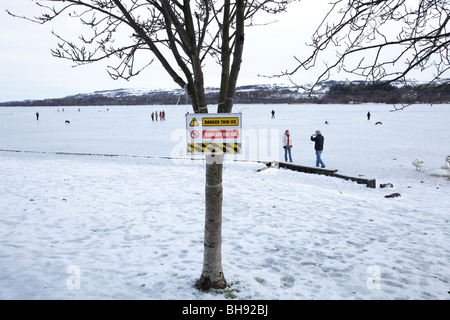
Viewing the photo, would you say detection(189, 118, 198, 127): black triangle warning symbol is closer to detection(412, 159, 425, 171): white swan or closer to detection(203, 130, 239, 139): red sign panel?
detection(203, 130, 239, 139): red sign panel

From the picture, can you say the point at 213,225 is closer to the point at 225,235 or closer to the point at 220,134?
the point at 220,134

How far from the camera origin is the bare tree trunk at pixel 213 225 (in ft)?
11.5

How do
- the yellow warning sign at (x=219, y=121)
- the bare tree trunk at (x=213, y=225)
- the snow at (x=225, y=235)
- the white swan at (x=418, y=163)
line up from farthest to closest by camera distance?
the white swan at (x=418, y=163), the snow at (x=225, y=235), the bare tree trunk at (x=213, y=225), the yellow warning sign at (x=219, y=121)

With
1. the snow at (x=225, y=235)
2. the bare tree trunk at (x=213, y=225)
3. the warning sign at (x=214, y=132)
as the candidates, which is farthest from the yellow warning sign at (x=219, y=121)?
the snow at (x=225, y=235)

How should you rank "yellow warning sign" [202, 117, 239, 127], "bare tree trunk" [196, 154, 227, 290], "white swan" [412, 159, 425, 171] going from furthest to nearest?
"white swan" [412, 159, 425, 171] < "bare tree trunk" [196, 154, 227, 290] < "yellow warning sign" [202, 117, 239, 127]

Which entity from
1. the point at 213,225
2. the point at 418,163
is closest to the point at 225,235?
the point at 213,225

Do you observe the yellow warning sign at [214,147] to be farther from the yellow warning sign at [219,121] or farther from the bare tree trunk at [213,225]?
the yellow warning sign at [219,121]

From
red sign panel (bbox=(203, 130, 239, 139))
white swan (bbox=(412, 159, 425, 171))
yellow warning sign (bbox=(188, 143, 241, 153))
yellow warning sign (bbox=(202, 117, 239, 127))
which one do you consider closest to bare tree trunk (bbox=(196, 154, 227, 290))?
yellow warning sign (bbox=(188, 143, 241, 153))

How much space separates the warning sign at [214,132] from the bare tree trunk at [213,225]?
0.13 m

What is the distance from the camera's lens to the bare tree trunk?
3492 millimetres

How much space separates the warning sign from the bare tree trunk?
0.13m

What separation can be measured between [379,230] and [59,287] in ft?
17.7

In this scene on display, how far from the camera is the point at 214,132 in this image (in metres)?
3.34

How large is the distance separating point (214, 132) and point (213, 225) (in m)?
1.02
